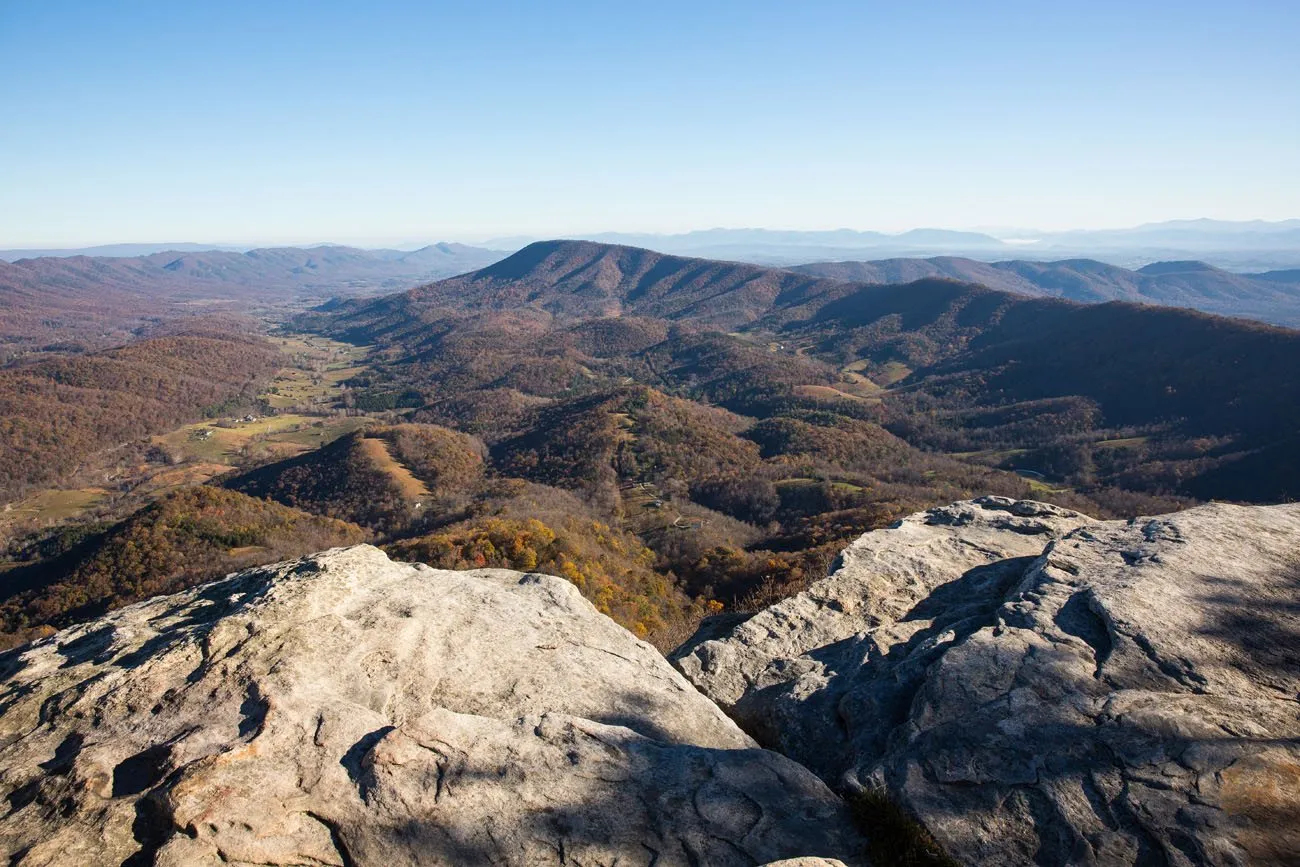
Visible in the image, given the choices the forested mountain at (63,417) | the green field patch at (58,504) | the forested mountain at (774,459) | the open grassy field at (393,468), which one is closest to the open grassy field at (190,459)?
the green field patch at (58,504)

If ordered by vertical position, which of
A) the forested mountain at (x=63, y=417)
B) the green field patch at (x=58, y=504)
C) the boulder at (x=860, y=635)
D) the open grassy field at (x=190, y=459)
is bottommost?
the green field patch at (x=58, y=504)

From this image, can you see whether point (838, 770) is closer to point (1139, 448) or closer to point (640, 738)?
point (640, 738)

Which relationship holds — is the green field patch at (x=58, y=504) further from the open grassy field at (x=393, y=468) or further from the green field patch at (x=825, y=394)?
the green field patch at (x=825, y=394)

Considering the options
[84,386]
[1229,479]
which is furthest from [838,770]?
[84,386]

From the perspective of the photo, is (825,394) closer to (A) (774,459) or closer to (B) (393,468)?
(A) (774,459)

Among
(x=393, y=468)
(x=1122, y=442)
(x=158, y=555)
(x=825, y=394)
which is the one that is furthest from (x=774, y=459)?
(x=158, y=555)

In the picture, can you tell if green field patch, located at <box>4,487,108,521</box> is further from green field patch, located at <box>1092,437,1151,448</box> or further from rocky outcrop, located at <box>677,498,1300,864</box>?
green field patch, located at <box>1092,437,1151,448</box>
